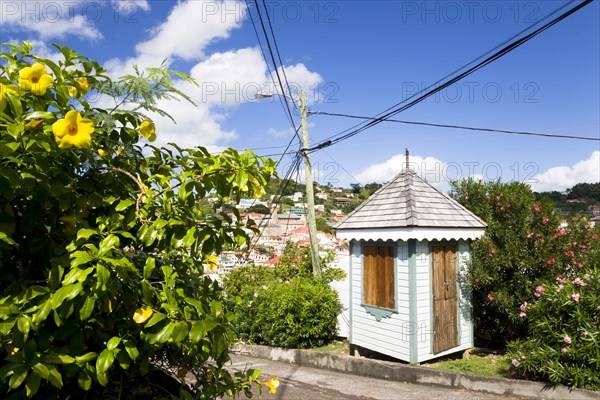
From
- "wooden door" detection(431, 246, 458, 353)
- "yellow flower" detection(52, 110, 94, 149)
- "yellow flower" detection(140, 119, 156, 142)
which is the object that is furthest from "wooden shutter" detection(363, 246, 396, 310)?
"yellow flower" detection(52, 110, 94, 149)

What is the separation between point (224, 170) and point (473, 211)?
8513 mm

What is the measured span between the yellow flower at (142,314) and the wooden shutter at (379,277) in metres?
6.99

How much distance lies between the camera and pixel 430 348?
7.64 meters

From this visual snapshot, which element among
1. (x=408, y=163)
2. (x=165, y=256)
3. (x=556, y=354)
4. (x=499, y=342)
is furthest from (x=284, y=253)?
(x=165, y=256)

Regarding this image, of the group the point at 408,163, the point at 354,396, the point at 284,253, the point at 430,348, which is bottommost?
the point at 354,396

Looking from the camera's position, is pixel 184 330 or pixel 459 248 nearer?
pixel 184 330

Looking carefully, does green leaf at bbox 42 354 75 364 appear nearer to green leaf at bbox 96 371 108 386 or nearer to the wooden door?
green leaf at bbox 96 371 108 386

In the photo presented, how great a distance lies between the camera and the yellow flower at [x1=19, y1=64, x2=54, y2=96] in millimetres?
1431

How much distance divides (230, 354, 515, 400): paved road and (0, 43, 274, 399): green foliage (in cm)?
481

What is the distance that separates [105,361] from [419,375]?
689 centimetres

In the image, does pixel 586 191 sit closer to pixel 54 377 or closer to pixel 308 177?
pixel 308 177

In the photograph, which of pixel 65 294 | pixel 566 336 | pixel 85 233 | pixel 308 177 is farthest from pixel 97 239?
pixel 308 177

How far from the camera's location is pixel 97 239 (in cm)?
149

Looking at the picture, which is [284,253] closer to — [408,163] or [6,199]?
[408,163]
